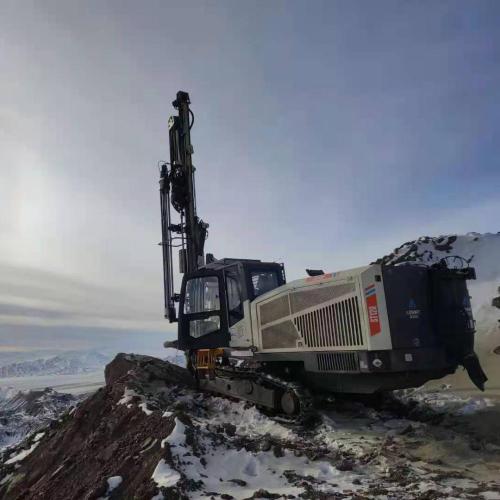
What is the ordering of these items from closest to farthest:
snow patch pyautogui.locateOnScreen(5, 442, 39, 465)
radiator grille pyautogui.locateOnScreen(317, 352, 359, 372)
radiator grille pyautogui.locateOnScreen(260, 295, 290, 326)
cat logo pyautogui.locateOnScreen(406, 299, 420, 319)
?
1. cat logo pyautogui.locateOnScreen(406, 299, 420, 319)
2. radiator grille pyautogui.locateOnScreen(317, 352, 359, 372)
3. radiator grille pyautogui.locateOnScreen(260, 295, 290, 326)
4. snow patch pyautogui.locateOnScreen(5, 442, 39, 465)

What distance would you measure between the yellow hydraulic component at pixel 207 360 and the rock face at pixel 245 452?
1.96 ft

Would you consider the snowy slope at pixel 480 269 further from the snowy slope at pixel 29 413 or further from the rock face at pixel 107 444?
the snowy slope at pixel 29 413

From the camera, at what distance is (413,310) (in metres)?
7.48

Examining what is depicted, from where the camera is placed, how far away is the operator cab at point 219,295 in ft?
33.9

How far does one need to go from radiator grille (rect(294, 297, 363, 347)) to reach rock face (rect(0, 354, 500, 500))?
1.58 metres

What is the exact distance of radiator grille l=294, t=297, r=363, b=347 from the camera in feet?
24.6

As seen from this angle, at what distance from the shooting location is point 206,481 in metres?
5.64

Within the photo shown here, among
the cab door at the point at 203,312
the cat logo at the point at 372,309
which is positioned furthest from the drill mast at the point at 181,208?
the cat logo at the point at 372,309

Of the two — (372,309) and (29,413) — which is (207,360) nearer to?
(372,309)

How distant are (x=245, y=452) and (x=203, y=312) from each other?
4754mm

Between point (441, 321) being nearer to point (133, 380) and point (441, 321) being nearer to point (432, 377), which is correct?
point (432, 377)

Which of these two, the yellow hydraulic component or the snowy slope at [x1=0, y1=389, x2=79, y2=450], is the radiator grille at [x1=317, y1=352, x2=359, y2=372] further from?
the snowy slope at [x1=0, y1=389, x2=79, y2=450]

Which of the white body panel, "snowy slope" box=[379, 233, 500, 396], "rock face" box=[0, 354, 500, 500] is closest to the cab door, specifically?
the white body panel

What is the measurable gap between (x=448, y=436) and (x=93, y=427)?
744cm
